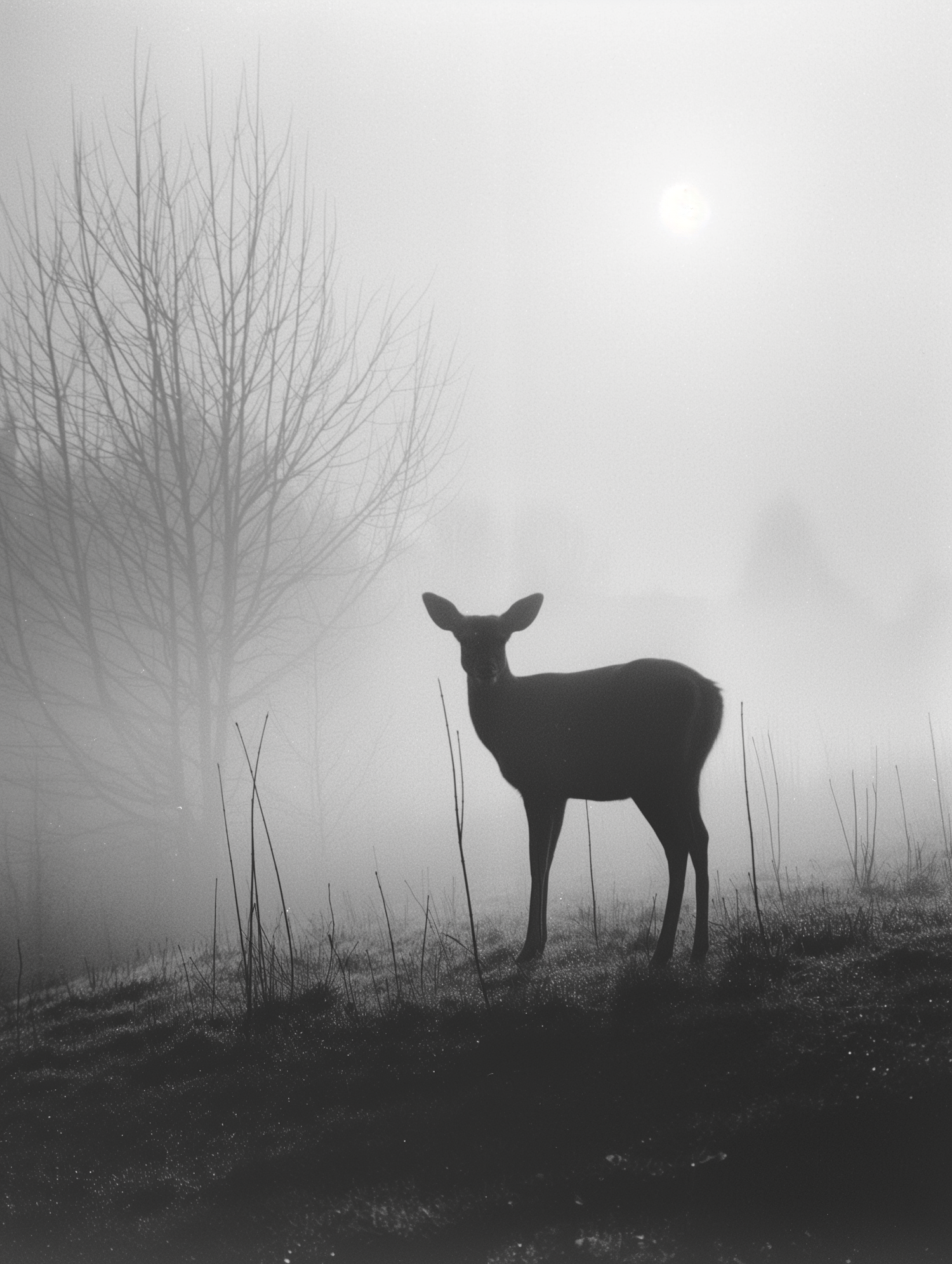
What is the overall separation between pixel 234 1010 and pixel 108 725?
6.71 metres

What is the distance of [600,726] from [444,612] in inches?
37.9

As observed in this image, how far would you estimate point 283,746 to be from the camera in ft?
42.4

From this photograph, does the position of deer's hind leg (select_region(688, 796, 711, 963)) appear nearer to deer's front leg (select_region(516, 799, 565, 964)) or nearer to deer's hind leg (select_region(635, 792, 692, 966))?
deer's hind leg (select_region(635, 792, 692, 966))

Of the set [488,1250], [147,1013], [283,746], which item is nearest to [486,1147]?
[488,1250]

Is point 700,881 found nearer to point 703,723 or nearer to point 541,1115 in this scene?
point 703,723

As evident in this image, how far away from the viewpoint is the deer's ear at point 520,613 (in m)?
4.50

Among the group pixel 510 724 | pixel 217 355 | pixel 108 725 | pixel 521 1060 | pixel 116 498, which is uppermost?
pixel 217 355

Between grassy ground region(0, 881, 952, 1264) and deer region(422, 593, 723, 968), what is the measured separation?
45cm

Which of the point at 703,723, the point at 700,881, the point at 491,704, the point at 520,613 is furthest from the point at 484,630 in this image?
the point at 700,881

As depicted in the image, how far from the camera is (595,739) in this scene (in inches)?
172

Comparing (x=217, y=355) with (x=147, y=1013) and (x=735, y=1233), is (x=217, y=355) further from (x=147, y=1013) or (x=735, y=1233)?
(x=735, y=1233)

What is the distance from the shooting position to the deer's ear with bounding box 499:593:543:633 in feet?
14.8

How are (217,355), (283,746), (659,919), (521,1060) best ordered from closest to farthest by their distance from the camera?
1. (521,1060)
2. (659,919)
3. (217,355)
4. (283,746)

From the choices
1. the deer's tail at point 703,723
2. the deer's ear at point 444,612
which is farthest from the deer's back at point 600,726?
the deer's ear at point 444,612
